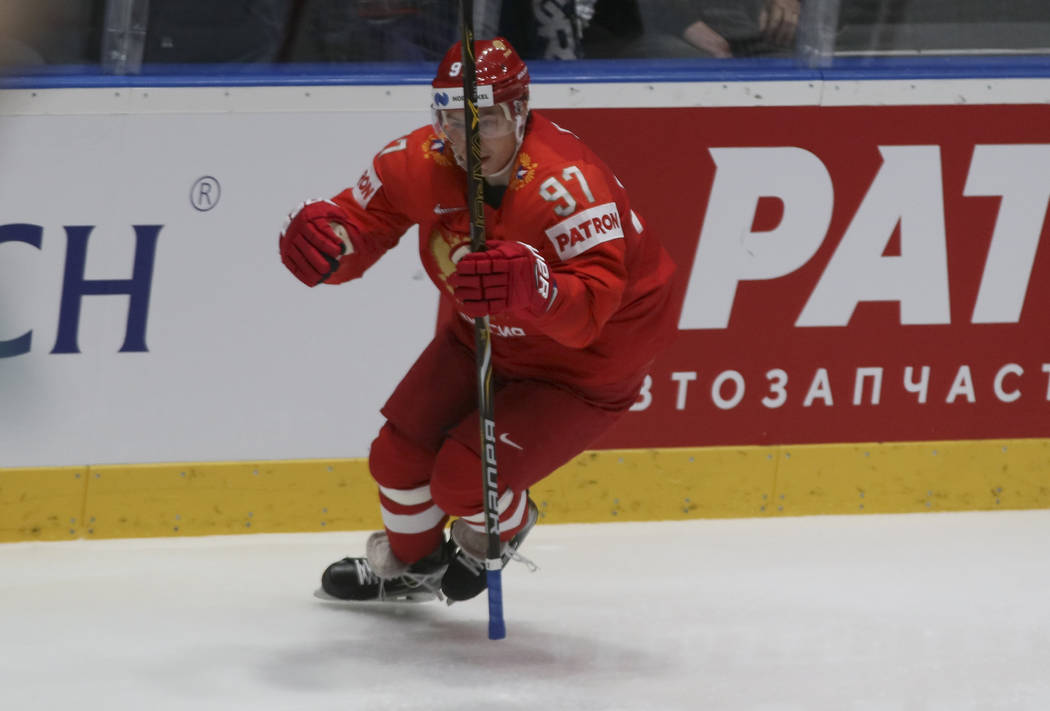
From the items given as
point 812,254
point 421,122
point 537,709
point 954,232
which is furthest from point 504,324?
point 954,232

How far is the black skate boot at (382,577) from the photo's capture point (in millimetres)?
2994

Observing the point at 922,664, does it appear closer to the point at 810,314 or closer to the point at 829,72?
the point at 810,314

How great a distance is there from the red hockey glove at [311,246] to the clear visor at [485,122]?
0.31 meters

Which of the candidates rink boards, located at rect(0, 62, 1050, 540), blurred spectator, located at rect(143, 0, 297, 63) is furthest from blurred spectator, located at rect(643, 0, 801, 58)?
blurred spectator, located at rect(143, 0, 297, 63)

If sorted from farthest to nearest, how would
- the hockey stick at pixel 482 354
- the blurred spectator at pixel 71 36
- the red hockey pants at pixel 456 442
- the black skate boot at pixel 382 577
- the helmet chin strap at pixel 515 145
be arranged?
1. the blurred spectator at pixel 71 36
2. the black skate boot at pixel 382 577
3. the red hockey pants at pixel 456 442
4. the helmet chin strap at pixel 515 145
5. the hockey stick at pixel 482 354

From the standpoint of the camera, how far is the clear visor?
2.56 m

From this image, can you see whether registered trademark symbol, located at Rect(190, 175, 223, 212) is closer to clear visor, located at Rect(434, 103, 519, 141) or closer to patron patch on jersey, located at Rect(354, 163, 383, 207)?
patron patch on jersey, located at Rect(354, 163, 383, 207)

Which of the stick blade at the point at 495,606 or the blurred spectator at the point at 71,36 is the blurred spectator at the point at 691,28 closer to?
the blurred spectator at the point at 71,36

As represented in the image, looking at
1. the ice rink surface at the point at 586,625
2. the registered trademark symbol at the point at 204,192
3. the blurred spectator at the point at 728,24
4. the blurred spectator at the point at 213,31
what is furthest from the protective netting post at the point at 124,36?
the blurred spectator at the point at 728,24

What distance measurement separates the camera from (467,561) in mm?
2916

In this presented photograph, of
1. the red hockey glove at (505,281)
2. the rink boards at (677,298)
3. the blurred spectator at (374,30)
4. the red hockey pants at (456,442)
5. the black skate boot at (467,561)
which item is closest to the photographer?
the red hockey glove at (505,281)

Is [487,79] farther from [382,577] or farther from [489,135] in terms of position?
[382,577]

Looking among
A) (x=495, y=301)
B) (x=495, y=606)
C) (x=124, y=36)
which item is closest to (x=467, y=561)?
(x=495, y=606)

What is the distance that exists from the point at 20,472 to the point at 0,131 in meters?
0.89
